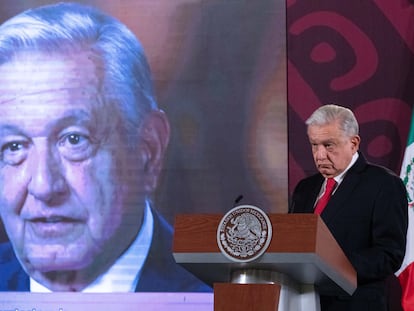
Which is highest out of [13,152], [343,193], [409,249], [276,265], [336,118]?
[13,152]

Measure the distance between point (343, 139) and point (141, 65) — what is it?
1842 mm

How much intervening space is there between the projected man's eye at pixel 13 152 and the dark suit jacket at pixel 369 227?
2.06 meters

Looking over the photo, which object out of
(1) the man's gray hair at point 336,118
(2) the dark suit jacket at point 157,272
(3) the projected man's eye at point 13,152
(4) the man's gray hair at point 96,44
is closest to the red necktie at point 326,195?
(1) the man's gray hair at point 336,118

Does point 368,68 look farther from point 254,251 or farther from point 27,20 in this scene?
point 254,251

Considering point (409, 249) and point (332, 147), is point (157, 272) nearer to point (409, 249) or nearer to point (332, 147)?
point (409, 249)

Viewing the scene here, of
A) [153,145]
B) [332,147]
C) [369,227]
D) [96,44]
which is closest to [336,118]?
[332,147]

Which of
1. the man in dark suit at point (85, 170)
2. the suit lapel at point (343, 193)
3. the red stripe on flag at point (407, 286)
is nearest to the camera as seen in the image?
the suit lapel at point (343, 193)

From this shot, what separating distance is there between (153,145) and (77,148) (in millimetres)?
379

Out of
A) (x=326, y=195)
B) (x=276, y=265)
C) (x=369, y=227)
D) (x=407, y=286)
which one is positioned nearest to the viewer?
(x=276, y=265)

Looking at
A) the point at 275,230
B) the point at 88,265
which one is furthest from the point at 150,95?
the point at 275,230

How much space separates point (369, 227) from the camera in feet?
8.23

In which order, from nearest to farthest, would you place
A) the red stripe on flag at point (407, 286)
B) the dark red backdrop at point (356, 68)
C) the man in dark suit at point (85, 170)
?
the red stripe on flag at point (407, 286)
the dark red backdrop at point (356, 68)
the man in dark suit at point (85, 170)

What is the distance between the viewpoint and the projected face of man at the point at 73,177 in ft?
13.5

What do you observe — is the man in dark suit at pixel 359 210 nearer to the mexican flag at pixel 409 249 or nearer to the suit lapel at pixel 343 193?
the suit lapel at pixel 343 193
